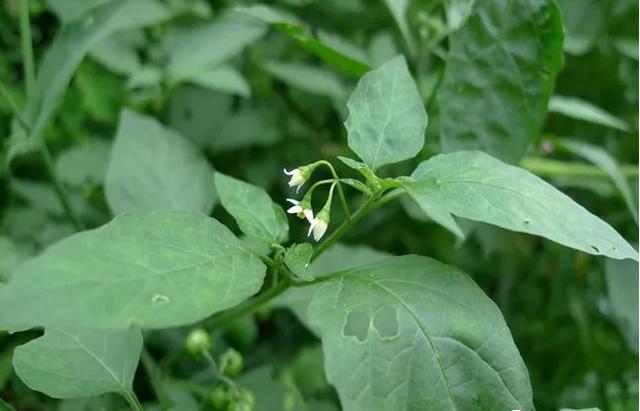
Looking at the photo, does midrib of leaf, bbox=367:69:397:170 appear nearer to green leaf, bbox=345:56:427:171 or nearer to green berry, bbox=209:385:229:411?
green leaf, bbox=345:56:427:171

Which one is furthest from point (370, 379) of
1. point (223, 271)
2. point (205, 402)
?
point (205, 402)

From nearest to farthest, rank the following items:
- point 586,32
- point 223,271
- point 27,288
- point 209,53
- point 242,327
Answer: point 27,288
point 223,271
point 242,327
point 209,53
point 586,32

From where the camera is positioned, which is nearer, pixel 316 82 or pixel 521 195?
pixel 521 195

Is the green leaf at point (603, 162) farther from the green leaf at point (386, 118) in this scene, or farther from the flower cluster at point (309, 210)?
the flower cluster at point (309, 210)

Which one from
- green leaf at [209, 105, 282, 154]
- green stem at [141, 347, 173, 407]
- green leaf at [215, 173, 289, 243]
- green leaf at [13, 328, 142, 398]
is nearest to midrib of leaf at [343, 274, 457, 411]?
green leaf at [215, 173, 289, 243]

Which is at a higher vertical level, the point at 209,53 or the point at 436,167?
the point at 436,167

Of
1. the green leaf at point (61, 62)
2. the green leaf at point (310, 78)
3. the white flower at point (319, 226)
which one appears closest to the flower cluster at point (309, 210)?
the white flower at point (319, 226)

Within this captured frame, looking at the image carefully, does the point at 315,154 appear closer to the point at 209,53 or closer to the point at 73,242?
the point at 209,53
